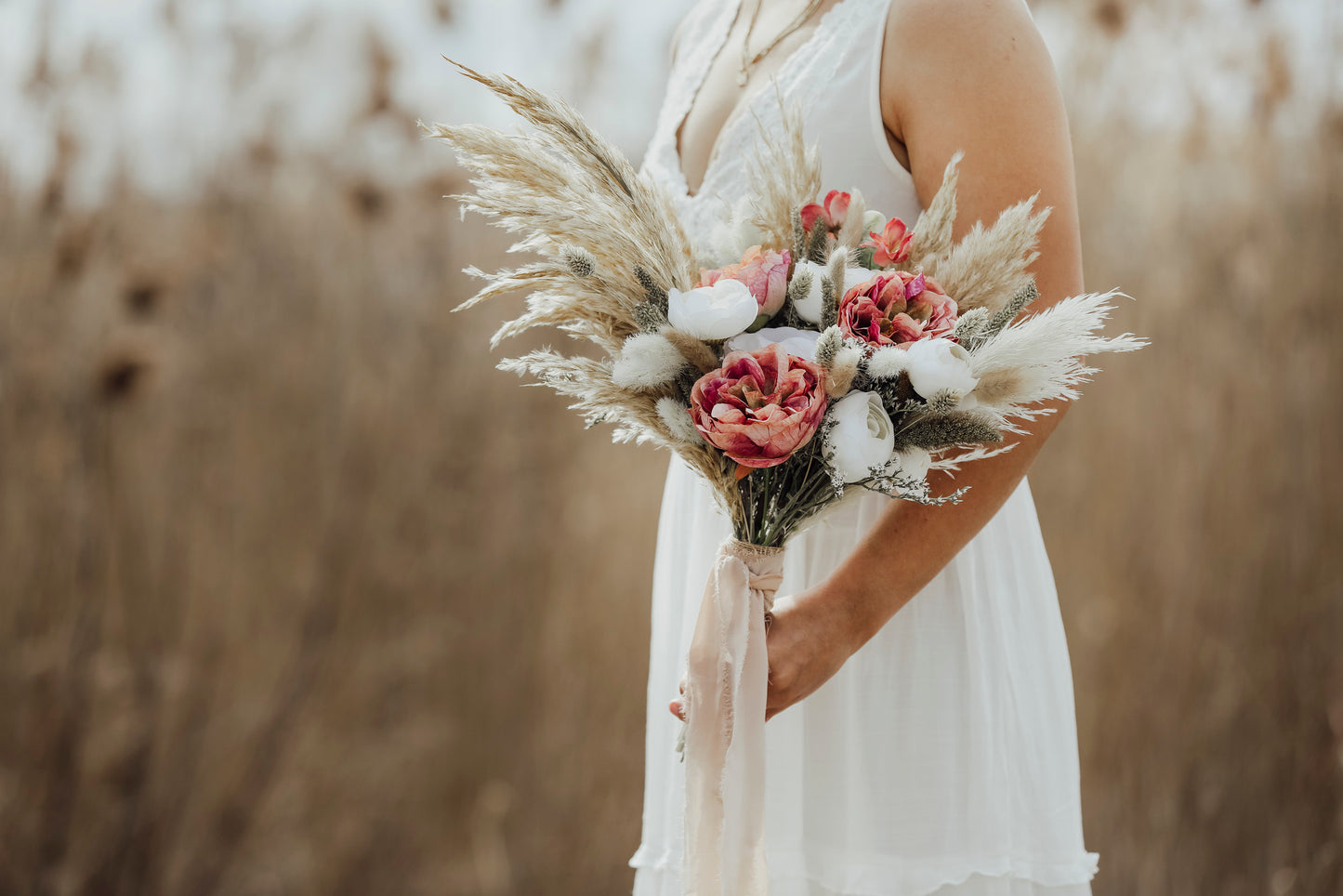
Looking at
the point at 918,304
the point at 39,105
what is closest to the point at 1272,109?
the point at 918,304

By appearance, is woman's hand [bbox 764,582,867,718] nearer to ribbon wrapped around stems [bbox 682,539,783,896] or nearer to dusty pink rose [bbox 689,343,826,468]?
ribbon wrapped around stems [bbox 682,539,783,896]

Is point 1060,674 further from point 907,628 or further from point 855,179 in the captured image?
point 855,179

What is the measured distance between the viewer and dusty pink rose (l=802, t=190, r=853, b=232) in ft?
2.66

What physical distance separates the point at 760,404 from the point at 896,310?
132mm

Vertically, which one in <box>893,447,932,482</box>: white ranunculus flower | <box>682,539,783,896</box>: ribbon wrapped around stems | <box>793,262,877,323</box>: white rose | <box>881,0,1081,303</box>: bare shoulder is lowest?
<box>682,539,783,896</box>: ribbon wrapped around stems

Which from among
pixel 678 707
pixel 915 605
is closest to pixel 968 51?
pixel 915 605

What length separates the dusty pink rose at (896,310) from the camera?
28.6 inches

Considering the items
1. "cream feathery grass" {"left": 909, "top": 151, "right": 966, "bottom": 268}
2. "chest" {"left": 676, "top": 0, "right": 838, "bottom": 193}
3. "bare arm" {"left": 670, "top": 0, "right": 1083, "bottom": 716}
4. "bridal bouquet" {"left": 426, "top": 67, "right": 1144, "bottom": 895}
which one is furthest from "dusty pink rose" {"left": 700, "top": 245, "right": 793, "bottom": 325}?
"chest" {"left": 676, "top": 0, "right": 838, "bottom": 193}

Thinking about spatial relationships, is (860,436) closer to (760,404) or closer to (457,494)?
(760,404)

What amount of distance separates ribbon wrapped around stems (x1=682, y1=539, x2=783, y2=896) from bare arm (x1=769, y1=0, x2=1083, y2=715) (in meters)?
0.04

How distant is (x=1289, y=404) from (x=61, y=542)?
271 cm

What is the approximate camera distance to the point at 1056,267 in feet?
2.89

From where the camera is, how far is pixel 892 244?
802mm

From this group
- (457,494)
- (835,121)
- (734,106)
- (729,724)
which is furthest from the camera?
(457,494)
